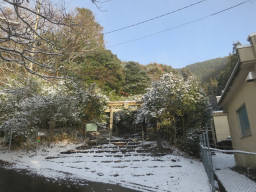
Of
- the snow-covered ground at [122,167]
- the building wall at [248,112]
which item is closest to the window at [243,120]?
the building wall at [248,112]

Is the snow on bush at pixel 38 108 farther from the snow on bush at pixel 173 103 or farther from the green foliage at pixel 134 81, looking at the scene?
the green foliage at pixel 134 81

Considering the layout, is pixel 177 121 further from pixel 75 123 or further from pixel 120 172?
pixel 75 123

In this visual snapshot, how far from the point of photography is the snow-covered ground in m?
4.85

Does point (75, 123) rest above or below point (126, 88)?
below

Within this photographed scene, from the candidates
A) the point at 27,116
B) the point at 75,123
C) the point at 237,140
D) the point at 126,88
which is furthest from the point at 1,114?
the point at 126,88

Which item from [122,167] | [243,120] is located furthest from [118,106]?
[243,120]

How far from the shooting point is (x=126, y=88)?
22750 millimetres

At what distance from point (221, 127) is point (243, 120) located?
9982 millimetres

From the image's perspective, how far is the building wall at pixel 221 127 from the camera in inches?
578

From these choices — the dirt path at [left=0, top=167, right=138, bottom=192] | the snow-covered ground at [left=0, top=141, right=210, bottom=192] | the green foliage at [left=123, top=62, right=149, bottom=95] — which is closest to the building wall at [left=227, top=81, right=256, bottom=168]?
the snow-covered ground at [left=0, top=141, right=210, bottom=192]

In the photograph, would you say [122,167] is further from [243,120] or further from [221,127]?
[221,127]

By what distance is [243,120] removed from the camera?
5.95m

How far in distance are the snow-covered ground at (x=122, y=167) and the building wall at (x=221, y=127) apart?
899 cm

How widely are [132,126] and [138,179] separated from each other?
10.4 meters
